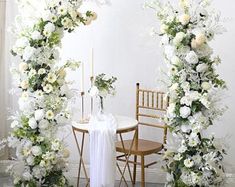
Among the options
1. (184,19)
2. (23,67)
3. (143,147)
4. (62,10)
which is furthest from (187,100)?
(23,67)

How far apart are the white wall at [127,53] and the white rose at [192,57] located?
893mm

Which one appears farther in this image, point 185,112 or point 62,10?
point 185,112

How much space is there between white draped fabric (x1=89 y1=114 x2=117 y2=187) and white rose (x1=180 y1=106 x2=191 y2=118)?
0.57 meters

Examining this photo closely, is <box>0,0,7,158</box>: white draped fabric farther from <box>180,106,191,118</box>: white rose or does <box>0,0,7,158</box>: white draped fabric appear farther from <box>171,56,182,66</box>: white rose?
<box>180,106,191,118</box>: white rose

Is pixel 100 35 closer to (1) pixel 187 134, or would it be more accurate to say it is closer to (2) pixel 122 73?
(2) pixel 122 73

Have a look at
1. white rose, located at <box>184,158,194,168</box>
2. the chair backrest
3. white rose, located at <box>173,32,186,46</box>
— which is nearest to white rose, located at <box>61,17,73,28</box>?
white rose, located at <box>173,32,186,46</box>

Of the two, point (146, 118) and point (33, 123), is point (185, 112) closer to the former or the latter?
point (146, 118)

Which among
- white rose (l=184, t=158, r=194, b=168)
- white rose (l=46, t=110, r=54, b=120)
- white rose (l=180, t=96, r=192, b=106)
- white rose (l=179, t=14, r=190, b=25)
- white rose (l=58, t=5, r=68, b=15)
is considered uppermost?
white rose (l=58, t=5, r=68, b=15)

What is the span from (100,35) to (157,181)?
1.56 metres

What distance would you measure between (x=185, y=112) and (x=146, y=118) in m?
0.99

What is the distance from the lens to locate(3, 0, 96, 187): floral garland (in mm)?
3264

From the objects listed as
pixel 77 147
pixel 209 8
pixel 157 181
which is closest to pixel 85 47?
pixel 77 147

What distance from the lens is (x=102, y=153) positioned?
3.56 meters

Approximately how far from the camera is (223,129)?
13.7 ft
